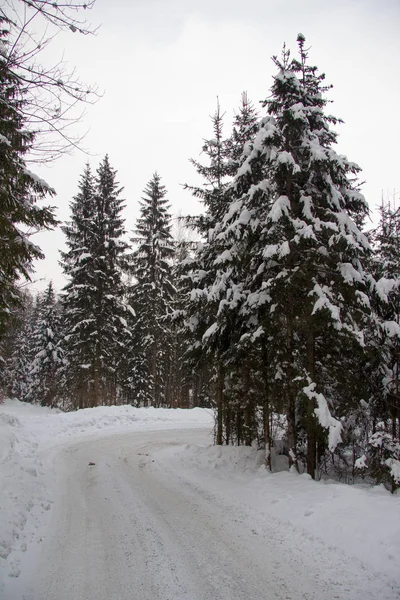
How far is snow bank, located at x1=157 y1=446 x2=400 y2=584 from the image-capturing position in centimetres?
478

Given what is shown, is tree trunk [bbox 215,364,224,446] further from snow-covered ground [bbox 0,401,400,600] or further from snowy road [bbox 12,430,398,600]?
snowy road [bbox 12,430,398,600]

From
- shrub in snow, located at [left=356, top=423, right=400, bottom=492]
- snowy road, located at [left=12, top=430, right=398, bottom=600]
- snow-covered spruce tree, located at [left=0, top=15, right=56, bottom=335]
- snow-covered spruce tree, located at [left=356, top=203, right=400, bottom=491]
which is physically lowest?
snowy road, located at [left=12, top=430, right=398, bottom=600]

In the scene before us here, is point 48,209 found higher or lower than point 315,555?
Answer: higher

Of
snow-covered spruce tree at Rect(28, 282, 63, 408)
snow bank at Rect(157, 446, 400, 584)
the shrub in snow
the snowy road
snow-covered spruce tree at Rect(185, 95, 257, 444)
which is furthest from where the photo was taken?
snow-covered spruce tree at Rect(28, 282, 63, 408)

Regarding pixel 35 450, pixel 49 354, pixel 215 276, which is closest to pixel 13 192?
pixel 215 276

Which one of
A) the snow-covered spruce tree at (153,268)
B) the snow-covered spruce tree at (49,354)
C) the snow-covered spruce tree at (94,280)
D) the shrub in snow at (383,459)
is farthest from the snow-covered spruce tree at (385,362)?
the snow-covered spruce tree at (49,354)

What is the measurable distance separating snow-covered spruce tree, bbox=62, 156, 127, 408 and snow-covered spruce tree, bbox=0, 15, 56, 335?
1119cm

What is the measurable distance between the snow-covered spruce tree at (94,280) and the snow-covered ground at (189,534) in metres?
13.4

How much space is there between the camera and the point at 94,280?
2361cm

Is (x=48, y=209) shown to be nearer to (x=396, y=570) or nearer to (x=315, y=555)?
(x=315, y=555)

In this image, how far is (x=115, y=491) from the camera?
7.86 m

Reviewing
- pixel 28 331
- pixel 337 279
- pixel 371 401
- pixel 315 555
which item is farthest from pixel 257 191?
pixel 28 331

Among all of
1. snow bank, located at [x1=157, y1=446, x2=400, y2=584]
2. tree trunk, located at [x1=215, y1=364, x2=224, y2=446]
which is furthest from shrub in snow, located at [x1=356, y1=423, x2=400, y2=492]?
tree trunk, located at [x1=215, y1=364, x2=224, y2=446]

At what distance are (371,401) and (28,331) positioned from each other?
43.7 m
